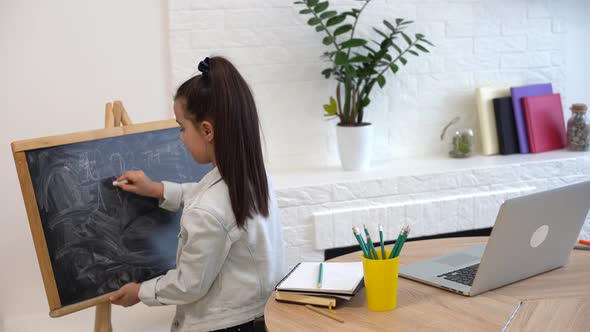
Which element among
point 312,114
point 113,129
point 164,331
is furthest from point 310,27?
point 164,331

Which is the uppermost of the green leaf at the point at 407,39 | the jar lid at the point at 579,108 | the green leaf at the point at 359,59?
the green leaf at the point at 407,39

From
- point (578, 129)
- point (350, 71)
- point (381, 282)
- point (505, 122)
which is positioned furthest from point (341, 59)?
point (381, 282)

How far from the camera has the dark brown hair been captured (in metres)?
1.53

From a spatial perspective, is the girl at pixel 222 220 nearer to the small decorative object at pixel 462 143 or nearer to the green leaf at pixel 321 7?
the green leaf at pixel 321 7

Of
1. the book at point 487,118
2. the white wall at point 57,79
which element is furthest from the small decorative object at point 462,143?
the white wall at point 57,79

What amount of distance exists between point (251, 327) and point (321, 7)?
58.8 inches

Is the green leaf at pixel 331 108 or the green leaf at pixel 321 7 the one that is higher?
the green leaf at pixel 321 7

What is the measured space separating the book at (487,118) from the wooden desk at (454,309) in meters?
1.61

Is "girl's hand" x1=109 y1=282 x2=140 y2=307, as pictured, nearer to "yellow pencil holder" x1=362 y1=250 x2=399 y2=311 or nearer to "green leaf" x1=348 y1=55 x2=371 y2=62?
"yellow pencil holder" x1=362 y1=250 x2=399 y2=311

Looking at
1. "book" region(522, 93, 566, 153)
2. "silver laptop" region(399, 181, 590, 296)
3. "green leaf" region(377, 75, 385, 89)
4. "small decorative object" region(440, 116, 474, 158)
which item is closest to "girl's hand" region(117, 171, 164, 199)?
"silver laptop" region(399, 181, 590, 296)

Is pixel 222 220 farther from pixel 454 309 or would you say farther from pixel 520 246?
pixel 520 246

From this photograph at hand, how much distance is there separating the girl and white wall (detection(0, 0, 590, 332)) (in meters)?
1.21

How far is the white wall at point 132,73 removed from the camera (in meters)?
2.65

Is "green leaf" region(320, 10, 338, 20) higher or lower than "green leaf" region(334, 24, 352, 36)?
higher
